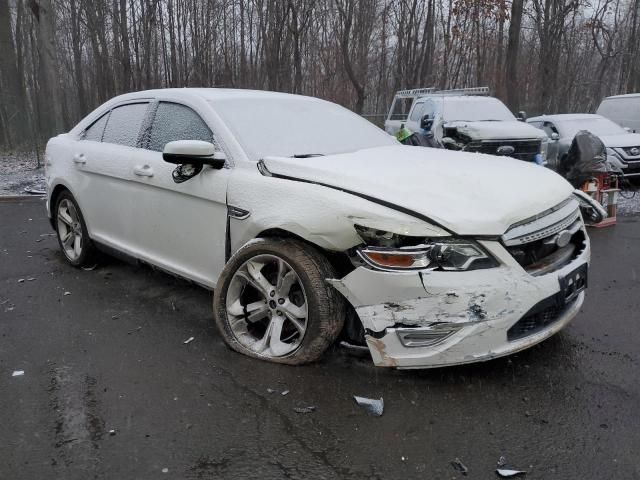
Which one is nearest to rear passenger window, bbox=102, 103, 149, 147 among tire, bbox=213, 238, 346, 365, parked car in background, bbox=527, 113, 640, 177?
tire, bbox=213, 238, 346, 365

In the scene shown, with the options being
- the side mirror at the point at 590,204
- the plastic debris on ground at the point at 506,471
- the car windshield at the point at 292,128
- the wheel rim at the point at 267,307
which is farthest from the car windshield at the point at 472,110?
the plastic debris on ground at the point at 506,471

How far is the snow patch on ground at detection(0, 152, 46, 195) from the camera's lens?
10.7 metres

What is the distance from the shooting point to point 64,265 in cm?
559

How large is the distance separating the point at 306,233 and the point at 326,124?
150 centimetres

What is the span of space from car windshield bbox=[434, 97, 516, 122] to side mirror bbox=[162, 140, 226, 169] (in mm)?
8261

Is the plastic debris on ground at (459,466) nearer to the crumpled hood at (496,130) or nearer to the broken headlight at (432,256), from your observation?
the broken headlight at (432,256)

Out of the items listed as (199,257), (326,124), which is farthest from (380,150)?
(199,257)

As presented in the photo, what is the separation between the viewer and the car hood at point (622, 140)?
1036 centimetres

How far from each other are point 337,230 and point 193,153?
1.10 metres

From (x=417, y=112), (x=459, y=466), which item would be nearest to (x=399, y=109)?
(x=417, y=112)

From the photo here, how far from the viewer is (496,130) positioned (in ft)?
31.9

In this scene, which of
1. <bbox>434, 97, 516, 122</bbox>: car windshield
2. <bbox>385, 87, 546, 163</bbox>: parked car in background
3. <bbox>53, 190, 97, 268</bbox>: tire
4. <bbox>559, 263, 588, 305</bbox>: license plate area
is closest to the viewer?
<bbox>559, 263, 588, 305</bbox>: license plate area

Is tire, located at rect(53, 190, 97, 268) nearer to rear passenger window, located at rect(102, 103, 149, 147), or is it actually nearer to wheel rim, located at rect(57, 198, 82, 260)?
wheel rim, located at rect(57, 198, 82, 260)

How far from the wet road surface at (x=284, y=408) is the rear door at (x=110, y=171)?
2.54 ft
